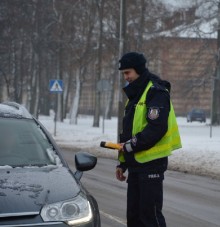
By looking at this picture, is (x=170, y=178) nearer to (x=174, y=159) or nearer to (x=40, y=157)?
(x=174, y=159)

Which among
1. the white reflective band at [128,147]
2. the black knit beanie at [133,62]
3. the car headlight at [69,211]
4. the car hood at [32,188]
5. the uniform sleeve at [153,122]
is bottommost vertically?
the car headlight at [69,211]

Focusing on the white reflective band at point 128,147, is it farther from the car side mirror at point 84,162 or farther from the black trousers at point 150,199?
the car side mirror at point 84,162

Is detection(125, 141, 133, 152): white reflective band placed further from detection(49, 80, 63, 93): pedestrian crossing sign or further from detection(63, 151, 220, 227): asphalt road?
detection(49, 80, 63, 93): pedestrian crossing sign

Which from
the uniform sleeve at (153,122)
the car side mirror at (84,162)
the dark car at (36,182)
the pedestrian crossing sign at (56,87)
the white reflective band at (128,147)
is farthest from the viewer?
the pedestrian crossing sign at (56,87)

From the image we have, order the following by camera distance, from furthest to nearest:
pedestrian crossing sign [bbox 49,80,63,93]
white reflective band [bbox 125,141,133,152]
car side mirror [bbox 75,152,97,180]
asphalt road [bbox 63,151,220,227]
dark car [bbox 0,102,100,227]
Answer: pedestrian crossing sign [bbox 49,80,63,93]
asphalt road [bbox 63,151,220,227]
car side mirror [bbox 75,152,97,180]
white reflective band [bbox 125,141,133,152]
dark car [bbox 0,102,100,227]

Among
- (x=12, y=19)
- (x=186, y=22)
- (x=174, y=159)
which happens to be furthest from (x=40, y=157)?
(x=12, y=19)

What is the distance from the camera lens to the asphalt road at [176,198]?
795cm

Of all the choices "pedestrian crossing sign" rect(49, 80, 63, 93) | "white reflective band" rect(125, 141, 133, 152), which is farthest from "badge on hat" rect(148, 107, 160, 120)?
"pedestrian crossing sign" rect(49, 80, 63, 93)

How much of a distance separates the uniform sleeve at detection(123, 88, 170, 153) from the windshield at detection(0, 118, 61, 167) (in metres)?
0.87

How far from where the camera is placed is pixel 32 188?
14.6ft

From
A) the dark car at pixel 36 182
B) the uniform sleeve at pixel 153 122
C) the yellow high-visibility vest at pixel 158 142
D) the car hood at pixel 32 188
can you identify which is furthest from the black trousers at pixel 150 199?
the car hood at pixel 32 188

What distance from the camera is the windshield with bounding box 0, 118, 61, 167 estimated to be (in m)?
5.29

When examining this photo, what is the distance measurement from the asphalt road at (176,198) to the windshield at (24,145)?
2.18 meters

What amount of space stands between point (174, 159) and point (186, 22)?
63.6ft
